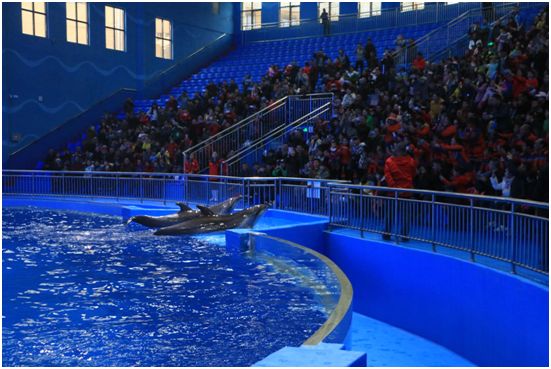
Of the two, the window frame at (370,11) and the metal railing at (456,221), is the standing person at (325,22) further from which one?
the metal railing at (456,221)

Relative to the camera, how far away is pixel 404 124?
15781 millimetres

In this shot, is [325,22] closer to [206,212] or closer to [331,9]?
[331,9]

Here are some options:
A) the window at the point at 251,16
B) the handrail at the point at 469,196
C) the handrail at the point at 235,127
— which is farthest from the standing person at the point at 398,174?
the window at the point at 251,16

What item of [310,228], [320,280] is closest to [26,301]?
[320,280]

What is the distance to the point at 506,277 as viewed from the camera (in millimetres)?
9195

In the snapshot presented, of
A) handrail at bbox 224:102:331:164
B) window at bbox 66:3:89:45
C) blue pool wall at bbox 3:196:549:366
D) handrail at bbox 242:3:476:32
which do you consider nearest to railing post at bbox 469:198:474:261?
blue pool wall at bbox 3:196:549:366

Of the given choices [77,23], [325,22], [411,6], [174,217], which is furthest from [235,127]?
[411,6]

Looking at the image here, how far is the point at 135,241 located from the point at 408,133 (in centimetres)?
660

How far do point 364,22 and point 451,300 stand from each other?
27.2 meters

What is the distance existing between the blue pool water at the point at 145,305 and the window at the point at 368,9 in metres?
25.6

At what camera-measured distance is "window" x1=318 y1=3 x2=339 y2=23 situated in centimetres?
3753

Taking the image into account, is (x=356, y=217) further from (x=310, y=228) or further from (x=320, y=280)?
(x=320, y=280)

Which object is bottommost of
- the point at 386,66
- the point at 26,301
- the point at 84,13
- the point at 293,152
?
the point at 26,301

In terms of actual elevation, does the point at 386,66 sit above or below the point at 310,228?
above
